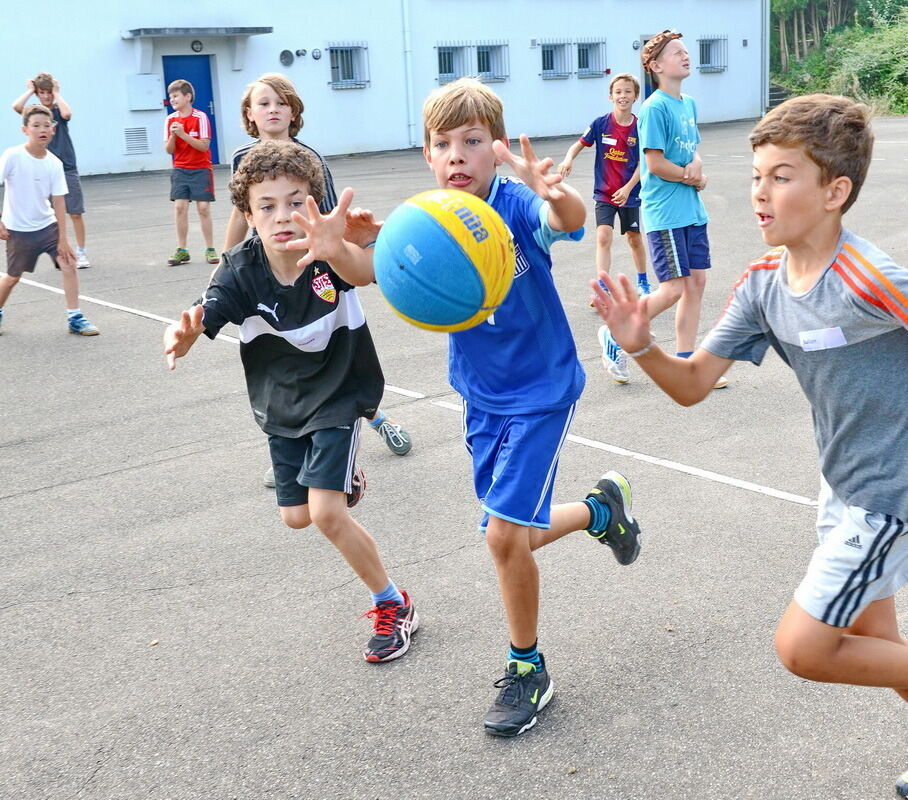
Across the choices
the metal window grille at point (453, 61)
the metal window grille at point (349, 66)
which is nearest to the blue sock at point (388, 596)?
the metal window grille at point (349, 66)

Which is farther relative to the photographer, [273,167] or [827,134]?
[273,167]

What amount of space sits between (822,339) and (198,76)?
92.0ft

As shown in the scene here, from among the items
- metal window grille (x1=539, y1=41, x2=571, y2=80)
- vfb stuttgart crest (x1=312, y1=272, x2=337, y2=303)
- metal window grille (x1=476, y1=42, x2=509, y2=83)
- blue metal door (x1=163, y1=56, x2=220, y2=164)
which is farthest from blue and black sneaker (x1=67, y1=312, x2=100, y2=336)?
metal window grille (x1=539, y1=41, x2=571, y2=80)

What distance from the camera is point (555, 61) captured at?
3553cm

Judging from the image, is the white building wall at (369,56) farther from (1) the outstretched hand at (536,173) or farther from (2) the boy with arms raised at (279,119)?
(1) the outstretched hand at (536,173)

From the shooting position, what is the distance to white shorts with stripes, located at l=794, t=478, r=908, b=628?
9.36 feet

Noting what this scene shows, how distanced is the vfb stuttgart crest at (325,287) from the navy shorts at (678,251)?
11.5ft

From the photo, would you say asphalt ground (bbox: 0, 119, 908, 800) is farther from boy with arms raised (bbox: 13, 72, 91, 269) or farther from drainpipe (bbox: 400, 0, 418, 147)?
drainpipe (bbox: 400, 0, 418, 147)

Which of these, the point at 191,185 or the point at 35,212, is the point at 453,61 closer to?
the point at 191,185

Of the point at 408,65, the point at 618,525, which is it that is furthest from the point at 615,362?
the point at 408,65

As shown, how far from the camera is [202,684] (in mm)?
4004

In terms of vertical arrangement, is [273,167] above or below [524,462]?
above

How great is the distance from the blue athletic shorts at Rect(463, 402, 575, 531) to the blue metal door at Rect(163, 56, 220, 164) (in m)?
26.1

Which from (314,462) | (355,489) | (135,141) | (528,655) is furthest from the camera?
(135,141)
